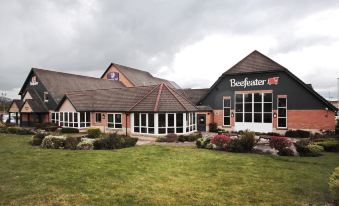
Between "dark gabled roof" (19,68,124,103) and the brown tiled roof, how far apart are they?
2522 cm

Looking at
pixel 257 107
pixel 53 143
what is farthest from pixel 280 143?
pixel 53 143

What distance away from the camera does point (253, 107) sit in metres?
28.4

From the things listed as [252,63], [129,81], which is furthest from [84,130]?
[252,63]

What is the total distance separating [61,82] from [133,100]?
17899 mm

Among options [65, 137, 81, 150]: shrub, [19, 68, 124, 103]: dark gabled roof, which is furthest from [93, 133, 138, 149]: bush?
[19, 68, 124, 103]: dark gabled roof

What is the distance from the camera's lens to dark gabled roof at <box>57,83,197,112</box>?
25.0 m

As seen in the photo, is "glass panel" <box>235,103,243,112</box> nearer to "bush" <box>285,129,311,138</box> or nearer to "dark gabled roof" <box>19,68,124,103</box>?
"bush" <box>285,129,311,138</box>

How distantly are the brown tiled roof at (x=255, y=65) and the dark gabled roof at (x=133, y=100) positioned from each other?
7.95 metres

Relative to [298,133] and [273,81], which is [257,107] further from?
[298,133]

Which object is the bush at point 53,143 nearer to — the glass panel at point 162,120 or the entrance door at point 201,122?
the glass panel at point 162,120

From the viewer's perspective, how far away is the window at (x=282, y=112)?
26.7 m

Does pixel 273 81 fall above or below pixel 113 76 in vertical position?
below

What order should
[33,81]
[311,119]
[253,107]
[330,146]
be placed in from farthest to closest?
1. [33,81]
2. [253,107]
3. [311,119]
4. [330,146]

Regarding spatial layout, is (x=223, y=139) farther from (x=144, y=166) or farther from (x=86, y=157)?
Result: (x=86, y=157)
